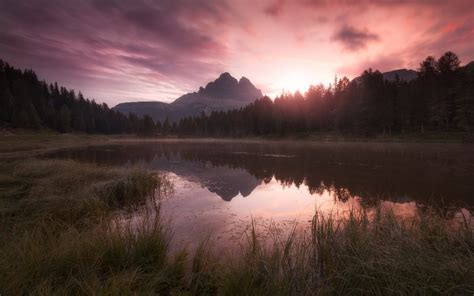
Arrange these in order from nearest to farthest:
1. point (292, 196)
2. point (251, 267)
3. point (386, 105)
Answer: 1. point (251, 267)
2. point (292, 196)
3. point (386, 105)

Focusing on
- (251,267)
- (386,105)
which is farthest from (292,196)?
(386,105)

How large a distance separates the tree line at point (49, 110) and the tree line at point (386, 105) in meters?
98.8

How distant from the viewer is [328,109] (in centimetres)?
9225

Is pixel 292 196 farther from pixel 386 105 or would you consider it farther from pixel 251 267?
pixel 386 105

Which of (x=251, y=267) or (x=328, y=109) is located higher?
(x=328, y=109)

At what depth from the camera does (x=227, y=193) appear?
657 inches

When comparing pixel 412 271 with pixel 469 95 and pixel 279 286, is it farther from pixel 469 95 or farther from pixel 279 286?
pixel 469 95

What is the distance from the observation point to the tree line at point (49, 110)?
95.8 metres

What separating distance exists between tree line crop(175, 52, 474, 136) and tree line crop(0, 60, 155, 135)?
324ft

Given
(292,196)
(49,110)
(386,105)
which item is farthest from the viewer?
(49,110)

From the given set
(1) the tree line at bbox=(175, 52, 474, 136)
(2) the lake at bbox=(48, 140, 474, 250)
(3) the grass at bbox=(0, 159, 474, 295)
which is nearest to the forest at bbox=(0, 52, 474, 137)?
(1) the tree line at bbox=(175, 52, 474, 136)

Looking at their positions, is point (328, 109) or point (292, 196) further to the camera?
point (328, 109)

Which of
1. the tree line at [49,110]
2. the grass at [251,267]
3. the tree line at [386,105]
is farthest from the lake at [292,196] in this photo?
the tree line at [49,110]

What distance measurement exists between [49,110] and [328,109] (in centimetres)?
13402
